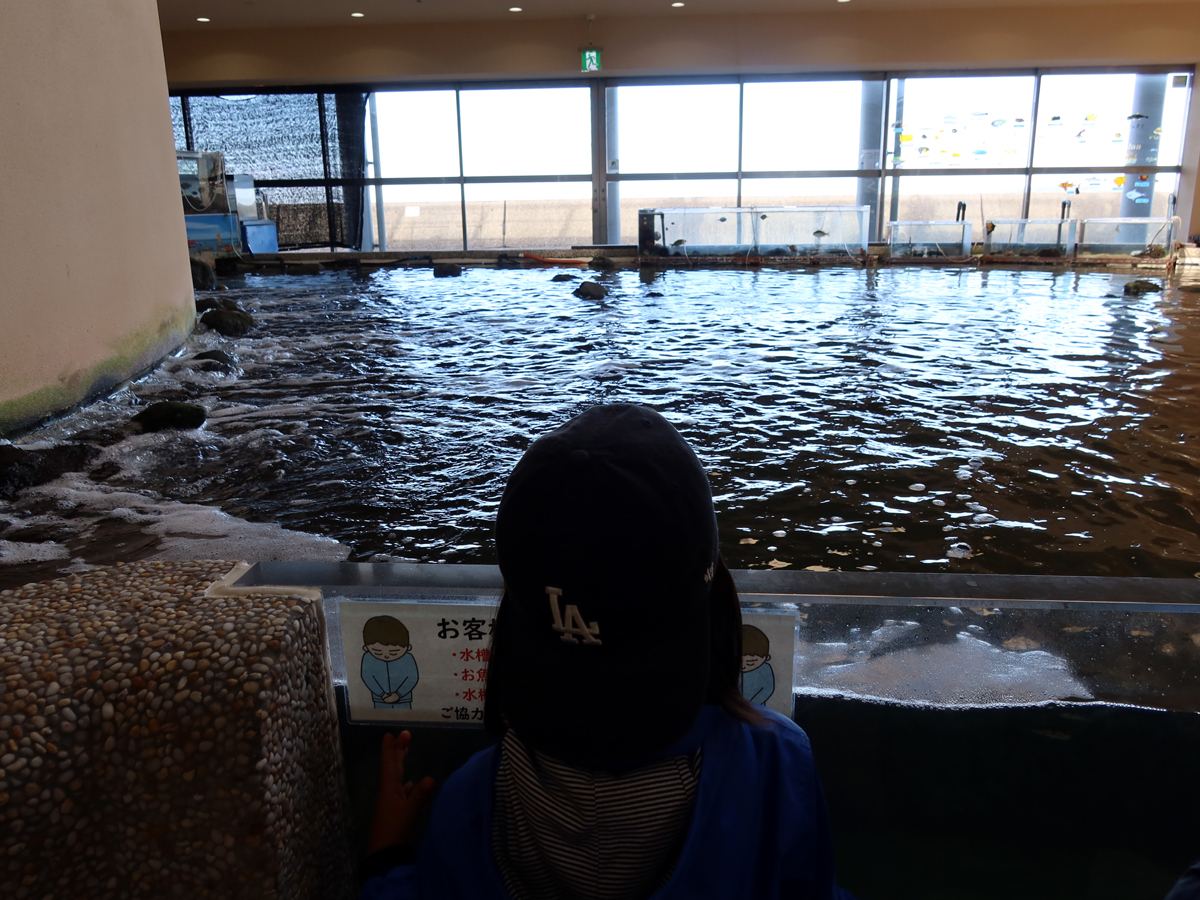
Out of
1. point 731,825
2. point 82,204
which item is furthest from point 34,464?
point 731,825

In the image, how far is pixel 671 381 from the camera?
511 cm

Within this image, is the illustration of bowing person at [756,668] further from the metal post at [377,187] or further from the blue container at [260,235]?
the metal post at [377,187]

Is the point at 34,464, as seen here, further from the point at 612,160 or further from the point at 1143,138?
the point at 1143,138

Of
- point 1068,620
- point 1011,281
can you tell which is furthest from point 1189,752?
point 1011,281

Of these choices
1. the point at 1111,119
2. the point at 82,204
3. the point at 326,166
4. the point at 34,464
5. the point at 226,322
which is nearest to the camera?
the point at 34,464

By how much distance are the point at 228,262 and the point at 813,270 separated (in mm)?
A: 9121

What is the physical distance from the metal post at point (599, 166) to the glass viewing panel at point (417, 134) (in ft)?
7.94

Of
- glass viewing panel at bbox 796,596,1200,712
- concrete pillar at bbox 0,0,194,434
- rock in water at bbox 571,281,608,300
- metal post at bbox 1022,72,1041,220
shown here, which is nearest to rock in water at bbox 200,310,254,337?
concrete pillar at bbox 0,0,194,434

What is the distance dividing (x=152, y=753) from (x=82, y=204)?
5020 millimetres

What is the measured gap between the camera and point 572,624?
2.58ft

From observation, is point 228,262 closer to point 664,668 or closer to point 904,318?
point 904,318

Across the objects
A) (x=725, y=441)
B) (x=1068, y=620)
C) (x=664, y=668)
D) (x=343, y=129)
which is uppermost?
(x=343, y=129)

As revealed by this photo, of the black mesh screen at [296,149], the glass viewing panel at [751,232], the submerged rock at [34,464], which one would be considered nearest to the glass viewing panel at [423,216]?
the black mesh screen at [296,149]

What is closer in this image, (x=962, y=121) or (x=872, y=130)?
(x=962, y=121)
